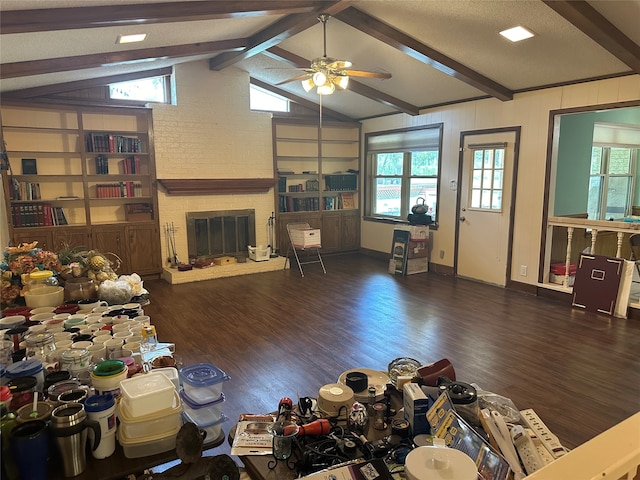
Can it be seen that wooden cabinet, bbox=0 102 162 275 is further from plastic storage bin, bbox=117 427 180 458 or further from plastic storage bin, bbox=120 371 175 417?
plastic storage bin, bbox=117 427 180 458

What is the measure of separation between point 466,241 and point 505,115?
74.5 inches

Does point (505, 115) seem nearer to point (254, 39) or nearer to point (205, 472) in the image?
point (254, 39)

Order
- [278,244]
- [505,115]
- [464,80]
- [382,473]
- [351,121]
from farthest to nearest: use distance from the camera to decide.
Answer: [351,121] < [278,244] < [505,115] < [464,80] < [382,473]

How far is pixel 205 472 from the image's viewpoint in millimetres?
1434

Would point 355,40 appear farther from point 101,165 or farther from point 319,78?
point 101,165

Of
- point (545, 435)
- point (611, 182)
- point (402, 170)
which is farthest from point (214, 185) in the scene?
point (611, 182)

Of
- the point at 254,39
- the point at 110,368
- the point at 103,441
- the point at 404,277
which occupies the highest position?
the point at 254,39

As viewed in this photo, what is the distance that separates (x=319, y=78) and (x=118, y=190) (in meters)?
3.80

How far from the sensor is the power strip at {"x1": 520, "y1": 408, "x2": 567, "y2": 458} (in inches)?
65.6

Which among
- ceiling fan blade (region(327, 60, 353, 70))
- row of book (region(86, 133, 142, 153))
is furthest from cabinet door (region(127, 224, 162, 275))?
ceiling fan blade (region(327, 60, 353, 70))

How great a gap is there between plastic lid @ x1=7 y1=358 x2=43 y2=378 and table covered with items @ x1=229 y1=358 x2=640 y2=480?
79 centimetres

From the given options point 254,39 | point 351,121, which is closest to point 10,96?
point 254,39

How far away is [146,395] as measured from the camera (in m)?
1.45

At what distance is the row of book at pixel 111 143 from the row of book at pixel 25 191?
2.87ft
